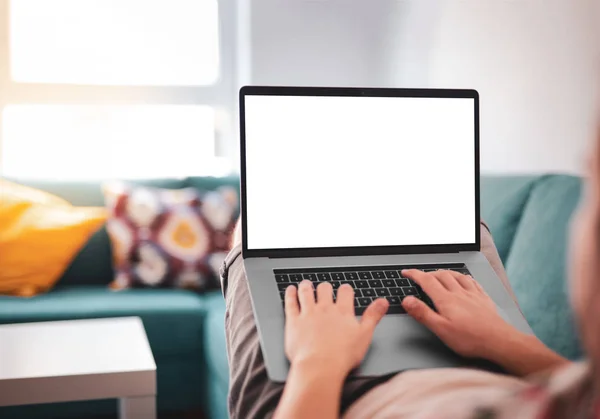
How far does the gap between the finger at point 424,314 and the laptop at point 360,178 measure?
242 millimetres

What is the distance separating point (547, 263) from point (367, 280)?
67 centimetres

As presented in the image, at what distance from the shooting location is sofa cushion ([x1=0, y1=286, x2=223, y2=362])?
243cm

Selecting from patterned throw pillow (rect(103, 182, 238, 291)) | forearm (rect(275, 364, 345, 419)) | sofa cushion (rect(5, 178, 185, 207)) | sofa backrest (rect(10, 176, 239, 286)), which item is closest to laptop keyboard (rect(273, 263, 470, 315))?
forearm (rect(275, 364, 345, 419))

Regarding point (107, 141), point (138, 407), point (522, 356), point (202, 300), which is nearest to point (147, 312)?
point (202, 300)

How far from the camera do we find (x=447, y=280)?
0.95 meters

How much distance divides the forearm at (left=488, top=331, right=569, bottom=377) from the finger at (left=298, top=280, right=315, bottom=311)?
0.67 ft

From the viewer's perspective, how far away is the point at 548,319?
1.54 meters

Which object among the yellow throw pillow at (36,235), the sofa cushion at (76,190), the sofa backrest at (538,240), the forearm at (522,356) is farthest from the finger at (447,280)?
the sofa cushion at (76,190)

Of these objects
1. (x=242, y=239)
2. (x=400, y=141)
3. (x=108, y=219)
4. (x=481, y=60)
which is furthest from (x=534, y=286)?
(x=108, y=219)

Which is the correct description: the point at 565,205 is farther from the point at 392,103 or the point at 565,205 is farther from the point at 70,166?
the point at 70,166

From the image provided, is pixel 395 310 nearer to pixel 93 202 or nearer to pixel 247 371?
pixel 247 371

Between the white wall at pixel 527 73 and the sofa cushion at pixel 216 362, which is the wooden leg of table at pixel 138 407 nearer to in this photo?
the sofa cushion at pixel 216 362

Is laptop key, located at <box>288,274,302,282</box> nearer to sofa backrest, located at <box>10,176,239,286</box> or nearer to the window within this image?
sofa backrest, located at <box>10,176,239,286</box>

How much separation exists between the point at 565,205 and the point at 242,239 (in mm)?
845
